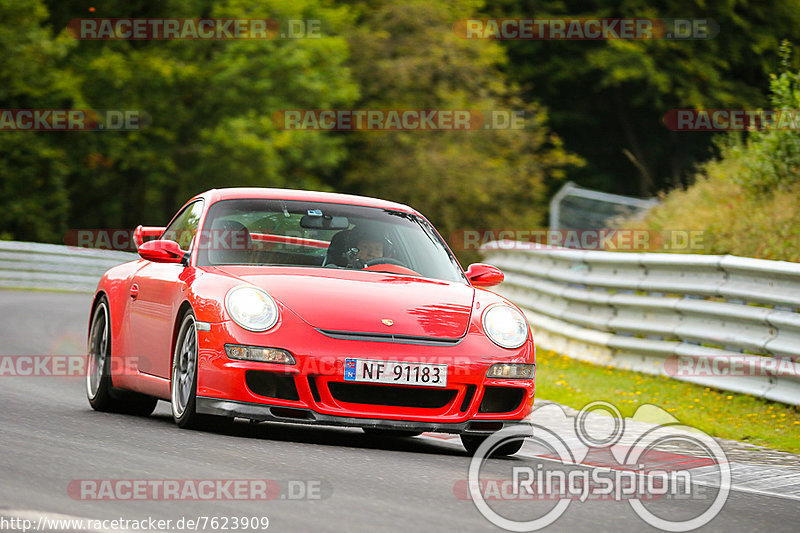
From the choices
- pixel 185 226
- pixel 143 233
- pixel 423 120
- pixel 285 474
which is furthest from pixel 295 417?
pixel 423 120

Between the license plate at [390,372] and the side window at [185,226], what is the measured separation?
1859 millimetres

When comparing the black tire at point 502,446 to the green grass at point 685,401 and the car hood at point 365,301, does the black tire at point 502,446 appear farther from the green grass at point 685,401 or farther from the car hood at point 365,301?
the green grass at point 685,401

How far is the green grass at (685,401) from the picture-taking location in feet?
31.7

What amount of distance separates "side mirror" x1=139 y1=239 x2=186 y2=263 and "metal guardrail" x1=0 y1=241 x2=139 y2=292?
1923 centimetres

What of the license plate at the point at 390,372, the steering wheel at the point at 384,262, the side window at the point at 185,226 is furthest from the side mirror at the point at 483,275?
the side window at the point at 185,226

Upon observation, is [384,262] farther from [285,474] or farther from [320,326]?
[285,474]

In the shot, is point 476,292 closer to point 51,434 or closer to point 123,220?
point 51,434

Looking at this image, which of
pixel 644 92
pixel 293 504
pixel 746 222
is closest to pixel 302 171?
pixel 644 92

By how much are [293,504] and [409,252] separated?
3483 millimetres

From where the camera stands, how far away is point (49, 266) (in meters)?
28.0

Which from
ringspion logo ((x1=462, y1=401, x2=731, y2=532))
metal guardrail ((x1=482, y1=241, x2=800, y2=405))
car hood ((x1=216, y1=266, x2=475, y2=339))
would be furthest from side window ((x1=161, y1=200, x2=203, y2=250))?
metal guardrail ((x1=482, y1=241, x2=800, y2=405))

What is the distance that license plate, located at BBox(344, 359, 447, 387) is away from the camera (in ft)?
25.0

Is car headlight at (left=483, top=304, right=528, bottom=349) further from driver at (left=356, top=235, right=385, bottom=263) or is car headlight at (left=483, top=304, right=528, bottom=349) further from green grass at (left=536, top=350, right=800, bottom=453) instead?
green grass at (left=536, top=350, right=800, bottom=453)

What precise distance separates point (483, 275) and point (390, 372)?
1549mm
